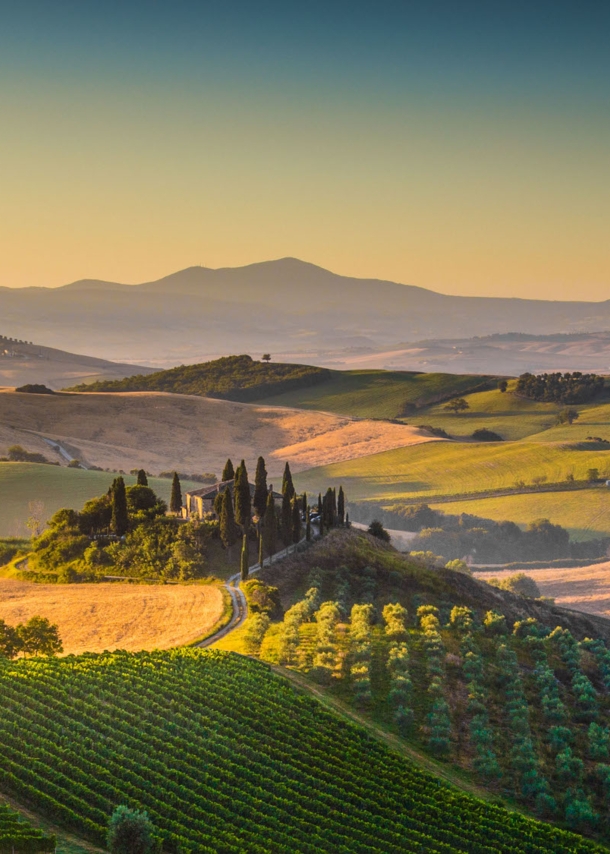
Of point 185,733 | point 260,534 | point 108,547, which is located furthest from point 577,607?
point 185,733

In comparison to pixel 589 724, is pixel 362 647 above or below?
above

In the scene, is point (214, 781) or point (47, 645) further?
point (47, 645)

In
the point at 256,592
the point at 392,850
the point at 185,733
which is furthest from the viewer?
the point at 256,592

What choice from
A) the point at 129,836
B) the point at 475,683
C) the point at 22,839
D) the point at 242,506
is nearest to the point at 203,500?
the point at 242,506

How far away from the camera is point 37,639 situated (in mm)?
66938

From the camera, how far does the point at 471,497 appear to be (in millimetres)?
178250

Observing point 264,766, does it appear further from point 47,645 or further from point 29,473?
point 29,473

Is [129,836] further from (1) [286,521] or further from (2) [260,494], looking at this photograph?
(2) [260,494]

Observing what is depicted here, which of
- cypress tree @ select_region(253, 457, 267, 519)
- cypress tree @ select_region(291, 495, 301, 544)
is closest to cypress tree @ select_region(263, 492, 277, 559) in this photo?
cypress tree @ select_region(291, 495, 301, 544)

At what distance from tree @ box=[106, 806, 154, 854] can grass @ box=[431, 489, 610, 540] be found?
130709 mm

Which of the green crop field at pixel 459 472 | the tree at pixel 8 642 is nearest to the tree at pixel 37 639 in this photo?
the tree at pixel 8 642

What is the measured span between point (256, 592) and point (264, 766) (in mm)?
30299

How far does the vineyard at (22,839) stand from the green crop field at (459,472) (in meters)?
145

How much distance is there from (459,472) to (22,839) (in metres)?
159
